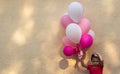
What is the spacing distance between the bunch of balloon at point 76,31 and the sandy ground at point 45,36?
0.19 meters

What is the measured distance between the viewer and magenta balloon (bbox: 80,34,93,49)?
379 centimetres

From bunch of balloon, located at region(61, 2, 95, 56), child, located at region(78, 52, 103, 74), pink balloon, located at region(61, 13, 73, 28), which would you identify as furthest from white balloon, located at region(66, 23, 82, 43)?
child, located at region(78, 52, 103, 74)

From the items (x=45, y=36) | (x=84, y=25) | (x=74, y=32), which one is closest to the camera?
(x=74, y=32)

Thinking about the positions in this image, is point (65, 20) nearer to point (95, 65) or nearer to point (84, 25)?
point (84, 25)

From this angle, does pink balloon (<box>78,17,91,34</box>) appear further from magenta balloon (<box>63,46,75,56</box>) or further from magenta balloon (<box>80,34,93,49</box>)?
magenta balloon (<box>63,46,75,56</box>)

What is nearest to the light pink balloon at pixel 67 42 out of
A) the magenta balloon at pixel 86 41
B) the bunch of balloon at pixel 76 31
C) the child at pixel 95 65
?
the bunch of balloon at pixel 76 31

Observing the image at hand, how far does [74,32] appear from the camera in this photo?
148 inches

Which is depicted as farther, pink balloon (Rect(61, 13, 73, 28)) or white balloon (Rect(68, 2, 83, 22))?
pink balloon (Rect(61, 13, 73, 28))

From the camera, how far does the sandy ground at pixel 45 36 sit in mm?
4094

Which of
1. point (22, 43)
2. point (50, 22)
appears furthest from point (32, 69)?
point (50, 22)

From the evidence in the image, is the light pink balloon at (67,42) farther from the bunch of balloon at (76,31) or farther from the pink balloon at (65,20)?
the pink balloon at (65,20)

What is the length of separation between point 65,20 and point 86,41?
0.36 meters

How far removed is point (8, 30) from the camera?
4199mm

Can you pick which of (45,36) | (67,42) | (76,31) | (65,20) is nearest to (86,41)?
(76,31)
